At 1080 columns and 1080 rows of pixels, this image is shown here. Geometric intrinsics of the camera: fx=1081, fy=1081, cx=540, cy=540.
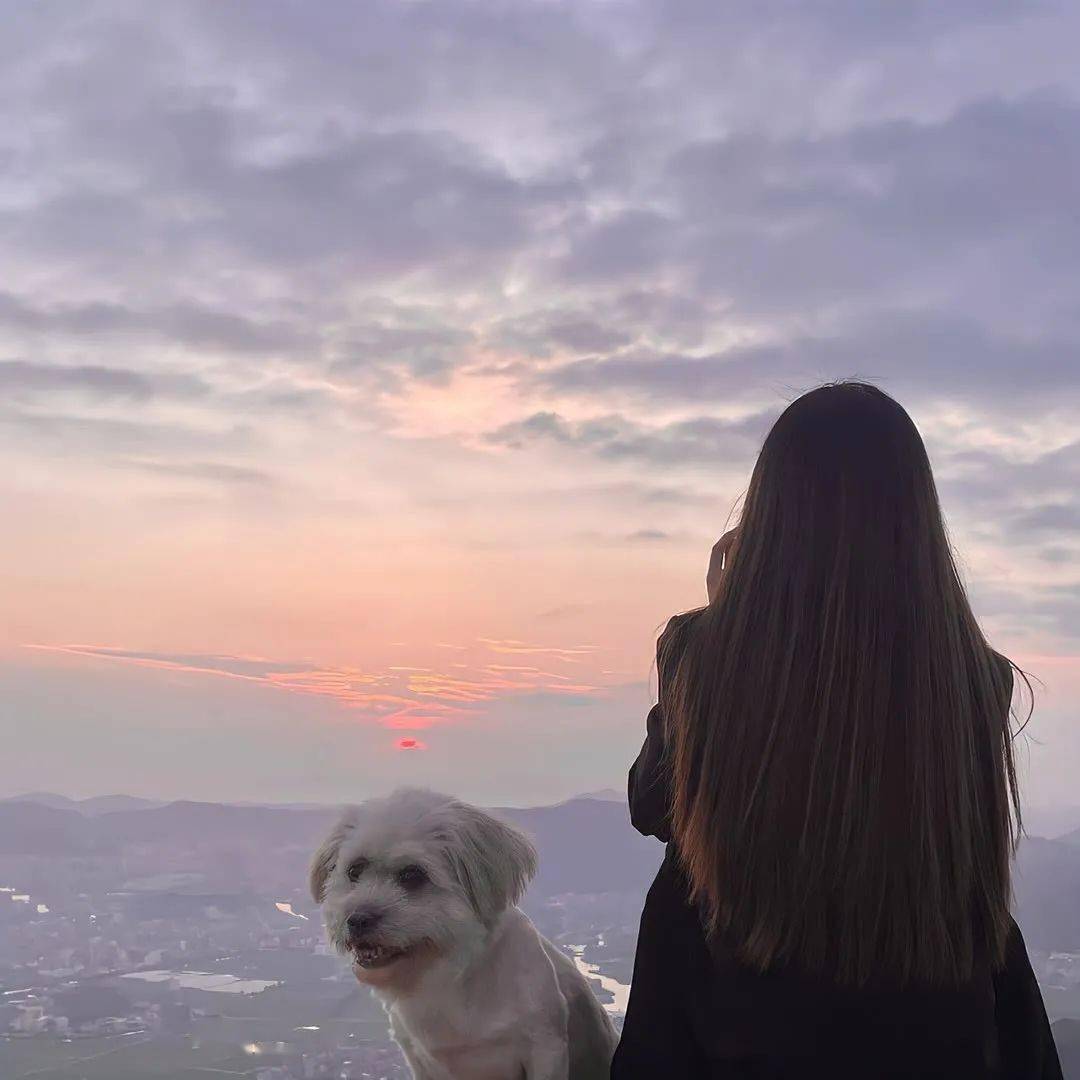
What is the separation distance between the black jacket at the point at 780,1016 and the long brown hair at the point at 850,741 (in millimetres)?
61

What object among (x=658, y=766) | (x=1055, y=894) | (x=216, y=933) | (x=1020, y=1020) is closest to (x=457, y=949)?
(x=658, y=766)

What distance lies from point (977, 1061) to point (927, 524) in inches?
37.8

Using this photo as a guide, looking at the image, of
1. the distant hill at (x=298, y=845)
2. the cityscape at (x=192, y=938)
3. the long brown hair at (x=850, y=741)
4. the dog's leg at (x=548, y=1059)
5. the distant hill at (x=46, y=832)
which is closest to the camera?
the long brown hair at (x=850, y=741)

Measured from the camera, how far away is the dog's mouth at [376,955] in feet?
7.94

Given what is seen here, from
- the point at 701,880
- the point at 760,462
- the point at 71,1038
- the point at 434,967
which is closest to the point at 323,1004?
the point at 71,1038

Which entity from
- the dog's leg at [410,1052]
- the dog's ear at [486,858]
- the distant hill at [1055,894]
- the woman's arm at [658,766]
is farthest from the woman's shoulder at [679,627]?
the distant hill at [1055,894]

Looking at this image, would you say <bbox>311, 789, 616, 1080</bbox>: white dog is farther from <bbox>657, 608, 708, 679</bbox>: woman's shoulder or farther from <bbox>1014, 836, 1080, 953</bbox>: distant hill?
<bbox>1014, 836, 1080, 953</bbox>: distant hill

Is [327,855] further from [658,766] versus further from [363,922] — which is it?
[658,766]

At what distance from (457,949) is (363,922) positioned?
0.72 feet

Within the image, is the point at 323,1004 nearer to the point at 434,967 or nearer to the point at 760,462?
the point at 434,967

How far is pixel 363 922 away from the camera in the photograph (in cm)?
241

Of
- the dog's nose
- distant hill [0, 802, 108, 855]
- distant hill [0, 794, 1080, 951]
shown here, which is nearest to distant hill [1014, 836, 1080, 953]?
distant hill [0, 794, 1080, 951]

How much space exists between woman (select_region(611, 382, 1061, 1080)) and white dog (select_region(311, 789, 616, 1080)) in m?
0.38

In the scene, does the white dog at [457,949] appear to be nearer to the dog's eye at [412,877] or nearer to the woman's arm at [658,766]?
the dog's eye at [412,877]
